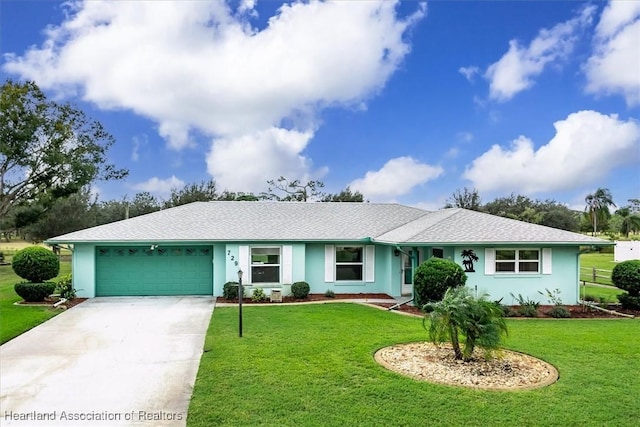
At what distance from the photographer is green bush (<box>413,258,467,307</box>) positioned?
43.0 feet

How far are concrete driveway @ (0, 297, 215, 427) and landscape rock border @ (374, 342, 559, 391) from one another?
11.6 ft

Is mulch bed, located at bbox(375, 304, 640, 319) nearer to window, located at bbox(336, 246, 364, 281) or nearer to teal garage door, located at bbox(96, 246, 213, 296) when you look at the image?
window, located at bbox(336, 246, 364, 281)

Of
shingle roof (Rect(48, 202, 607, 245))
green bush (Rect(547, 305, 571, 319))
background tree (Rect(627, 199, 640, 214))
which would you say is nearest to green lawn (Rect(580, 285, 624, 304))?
shingle roof (Rect(48, 202, 607, 245))

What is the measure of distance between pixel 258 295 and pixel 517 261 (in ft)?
29.3

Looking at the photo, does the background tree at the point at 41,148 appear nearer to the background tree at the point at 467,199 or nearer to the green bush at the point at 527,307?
the green bush at the point at 527,307

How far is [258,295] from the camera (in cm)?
1633

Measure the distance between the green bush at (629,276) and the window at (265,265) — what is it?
A: 1148 centimetres

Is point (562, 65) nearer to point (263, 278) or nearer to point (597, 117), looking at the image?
point (597, 117)

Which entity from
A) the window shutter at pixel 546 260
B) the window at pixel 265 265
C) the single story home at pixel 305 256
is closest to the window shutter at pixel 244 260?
the single story home at pixel 305 256

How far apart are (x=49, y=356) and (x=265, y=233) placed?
9554 mm

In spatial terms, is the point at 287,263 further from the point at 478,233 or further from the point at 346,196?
the point at 346,196

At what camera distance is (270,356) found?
8547mm

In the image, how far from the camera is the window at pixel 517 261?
15391 mm

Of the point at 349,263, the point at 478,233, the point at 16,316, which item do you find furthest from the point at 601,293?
the point at 16,316
